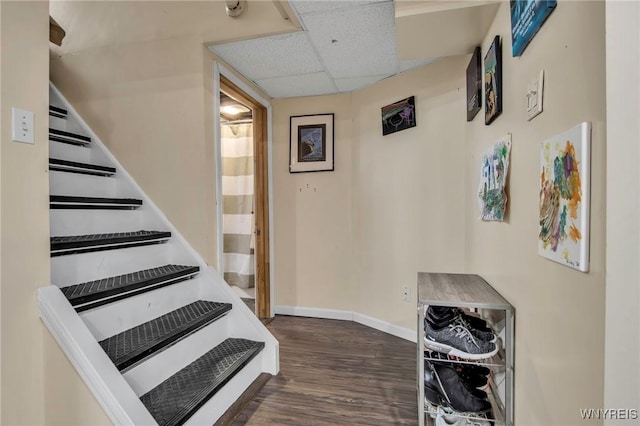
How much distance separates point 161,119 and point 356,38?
152 centimetres

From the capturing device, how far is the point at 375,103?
9.36ft

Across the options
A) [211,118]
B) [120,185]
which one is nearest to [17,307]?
[120,185]

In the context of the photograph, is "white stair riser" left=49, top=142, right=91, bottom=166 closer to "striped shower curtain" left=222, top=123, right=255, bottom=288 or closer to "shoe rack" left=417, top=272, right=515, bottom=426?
"striped shower curtain" left=222, top=123, right=255, bottom=288

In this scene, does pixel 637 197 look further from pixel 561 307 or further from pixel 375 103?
pixel 375 103

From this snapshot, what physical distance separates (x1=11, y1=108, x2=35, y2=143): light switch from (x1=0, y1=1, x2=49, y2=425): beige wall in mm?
15

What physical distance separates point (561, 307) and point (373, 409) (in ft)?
4.05

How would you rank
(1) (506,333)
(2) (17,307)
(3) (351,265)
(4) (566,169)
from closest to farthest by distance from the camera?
1. (4) (566,169)
2. (2) (17,307)
3. (1) (506,333)
4. (3) (351,265)

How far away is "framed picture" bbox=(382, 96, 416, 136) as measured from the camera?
8.30 feet

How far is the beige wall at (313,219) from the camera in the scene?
3.08 m

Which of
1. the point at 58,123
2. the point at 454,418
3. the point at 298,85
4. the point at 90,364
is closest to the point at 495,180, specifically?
the point at 454,418

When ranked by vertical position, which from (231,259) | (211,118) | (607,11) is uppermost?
(211,118)

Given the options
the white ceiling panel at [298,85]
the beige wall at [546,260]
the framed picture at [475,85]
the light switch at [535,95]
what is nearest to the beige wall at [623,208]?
the beige wall at [546,260]

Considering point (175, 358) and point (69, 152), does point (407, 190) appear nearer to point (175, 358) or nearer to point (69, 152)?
point (175, 358)

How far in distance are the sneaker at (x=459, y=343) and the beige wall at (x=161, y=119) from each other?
1614 millimetres
